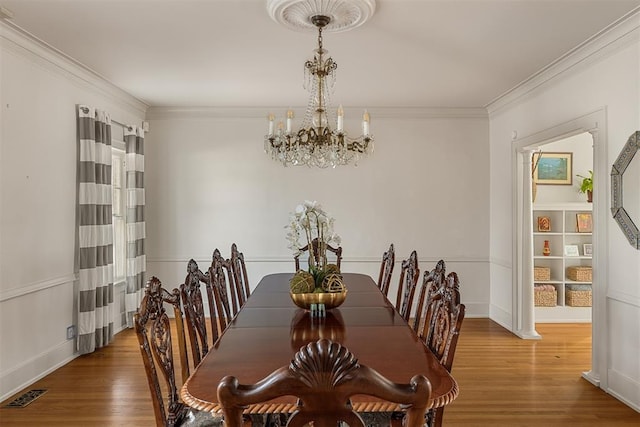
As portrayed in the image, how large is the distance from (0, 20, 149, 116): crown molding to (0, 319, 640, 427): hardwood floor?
264cm

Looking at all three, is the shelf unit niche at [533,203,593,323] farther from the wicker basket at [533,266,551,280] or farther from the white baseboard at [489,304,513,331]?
the white baseboard at [489,304,513,331]

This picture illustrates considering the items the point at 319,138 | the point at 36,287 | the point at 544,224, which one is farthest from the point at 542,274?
the point at 36,287

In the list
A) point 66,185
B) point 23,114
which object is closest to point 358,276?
point 66,185

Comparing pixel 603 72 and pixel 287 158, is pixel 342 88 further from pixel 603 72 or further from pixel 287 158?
pixel 603 72

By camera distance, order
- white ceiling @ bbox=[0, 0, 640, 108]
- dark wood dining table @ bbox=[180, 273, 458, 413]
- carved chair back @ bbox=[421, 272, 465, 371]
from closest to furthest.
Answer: dark wood dining table @ bbox=[180, 273, 458, 413]
carved chair back @ bbox=[421, 272, 465, 371]
white ceiling @ bbox=[0, 0, 640, 108]

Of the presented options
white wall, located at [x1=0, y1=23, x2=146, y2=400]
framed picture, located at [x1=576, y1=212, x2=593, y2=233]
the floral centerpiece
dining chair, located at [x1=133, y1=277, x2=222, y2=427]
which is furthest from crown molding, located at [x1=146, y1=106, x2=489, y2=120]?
dining chair, located at [x1=133, y1=277, x2=222, y2=427]

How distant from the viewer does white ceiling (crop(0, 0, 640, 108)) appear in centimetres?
302

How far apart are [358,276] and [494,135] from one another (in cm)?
300

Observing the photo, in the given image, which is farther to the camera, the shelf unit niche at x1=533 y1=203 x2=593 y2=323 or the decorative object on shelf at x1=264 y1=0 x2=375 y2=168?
the shelf unit niche at x1=533 y1=203 x2=593 y2=323

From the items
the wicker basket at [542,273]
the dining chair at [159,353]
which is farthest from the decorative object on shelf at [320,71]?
the wicker basket at [542,273]

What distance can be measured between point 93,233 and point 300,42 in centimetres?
265

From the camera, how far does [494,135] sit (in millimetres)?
5902

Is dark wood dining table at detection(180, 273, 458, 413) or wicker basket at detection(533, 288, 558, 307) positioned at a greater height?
dark wood dining table at detection(180, 273, 458, 413)

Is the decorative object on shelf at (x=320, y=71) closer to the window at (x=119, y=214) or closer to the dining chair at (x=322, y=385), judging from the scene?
the dining chair at (x=322, y=385)
